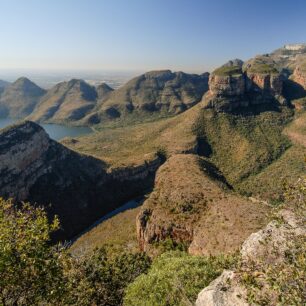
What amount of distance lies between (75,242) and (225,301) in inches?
2784

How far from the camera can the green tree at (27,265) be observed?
765 inches

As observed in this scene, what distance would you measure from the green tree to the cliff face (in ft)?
221

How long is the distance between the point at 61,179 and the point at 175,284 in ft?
257

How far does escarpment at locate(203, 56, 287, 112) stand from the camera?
486 ft

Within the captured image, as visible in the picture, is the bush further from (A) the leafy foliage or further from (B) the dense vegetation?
(A) the leafy foliage

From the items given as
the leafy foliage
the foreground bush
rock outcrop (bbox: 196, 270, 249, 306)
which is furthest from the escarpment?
the leafy foliage

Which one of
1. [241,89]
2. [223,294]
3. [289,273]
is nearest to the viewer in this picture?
[289,273]

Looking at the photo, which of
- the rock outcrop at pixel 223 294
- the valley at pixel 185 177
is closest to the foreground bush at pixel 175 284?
the valley at pixel 185 177

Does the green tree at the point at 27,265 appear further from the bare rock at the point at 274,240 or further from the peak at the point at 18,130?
the peak at the point at 18,130

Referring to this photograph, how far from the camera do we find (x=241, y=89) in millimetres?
150000

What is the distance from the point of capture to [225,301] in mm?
17062

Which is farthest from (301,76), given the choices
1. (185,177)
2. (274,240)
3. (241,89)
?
(274,240)

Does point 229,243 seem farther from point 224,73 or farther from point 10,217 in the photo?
point 224,73

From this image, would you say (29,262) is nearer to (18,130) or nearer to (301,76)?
(18,130)
